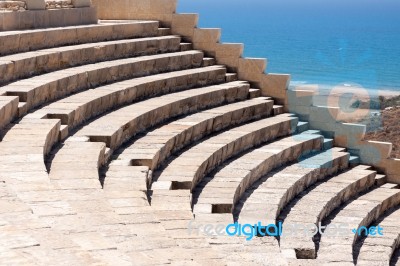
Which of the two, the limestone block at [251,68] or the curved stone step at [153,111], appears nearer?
the curved stone step at [153,111]

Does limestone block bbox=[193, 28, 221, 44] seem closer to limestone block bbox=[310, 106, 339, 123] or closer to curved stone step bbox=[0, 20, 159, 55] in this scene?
curved stone step bbox=[0, 20, 159, 55]

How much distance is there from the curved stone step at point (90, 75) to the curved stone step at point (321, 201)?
3.50m

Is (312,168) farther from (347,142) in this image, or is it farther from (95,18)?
(95,18)

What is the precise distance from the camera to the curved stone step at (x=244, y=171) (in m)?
11.8

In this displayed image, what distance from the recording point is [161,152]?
12.6 metres

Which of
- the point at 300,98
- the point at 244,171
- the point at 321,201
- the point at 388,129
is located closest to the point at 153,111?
the point at 244,171

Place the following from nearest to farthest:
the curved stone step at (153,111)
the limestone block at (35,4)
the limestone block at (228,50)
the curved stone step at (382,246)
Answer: the curved stone step at (153,111), the curved stone step at (382,246), the limestone block at (35,4), the limestone block at (228,50)

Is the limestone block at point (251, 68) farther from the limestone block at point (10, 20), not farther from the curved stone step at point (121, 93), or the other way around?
the limestone block at point (10, 20)

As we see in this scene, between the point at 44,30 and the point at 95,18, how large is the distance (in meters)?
2.64

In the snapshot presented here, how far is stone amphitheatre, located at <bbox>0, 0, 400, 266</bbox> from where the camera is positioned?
8055 millimetres

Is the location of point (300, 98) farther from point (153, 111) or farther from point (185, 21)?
point (153, 111)

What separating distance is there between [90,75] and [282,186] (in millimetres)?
3259

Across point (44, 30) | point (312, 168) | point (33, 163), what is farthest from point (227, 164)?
point (33, 163)

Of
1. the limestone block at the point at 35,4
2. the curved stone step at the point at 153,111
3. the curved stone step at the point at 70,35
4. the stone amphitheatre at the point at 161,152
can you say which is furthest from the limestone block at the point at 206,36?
the limestone block at the point at 35,4
